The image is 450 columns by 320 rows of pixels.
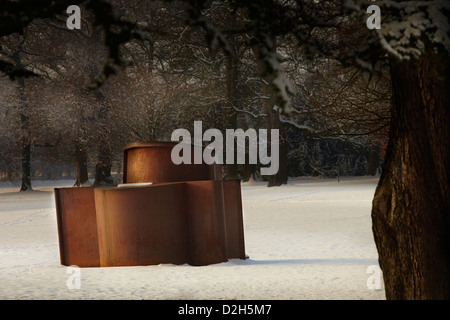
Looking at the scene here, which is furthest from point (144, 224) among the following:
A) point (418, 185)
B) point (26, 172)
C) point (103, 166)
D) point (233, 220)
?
point (26, 172)

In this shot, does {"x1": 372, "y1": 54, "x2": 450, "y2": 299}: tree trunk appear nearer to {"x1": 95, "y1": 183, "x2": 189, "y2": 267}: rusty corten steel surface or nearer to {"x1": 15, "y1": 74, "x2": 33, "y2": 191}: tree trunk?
{"x1": 95, "y1": 183, "x2": 189, "y2": 267}: rusty corten steel surface

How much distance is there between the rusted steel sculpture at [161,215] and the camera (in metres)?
8.45

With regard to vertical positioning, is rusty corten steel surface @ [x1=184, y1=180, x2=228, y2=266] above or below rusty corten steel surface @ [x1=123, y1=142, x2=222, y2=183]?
below

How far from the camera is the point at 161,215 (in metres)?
8.48

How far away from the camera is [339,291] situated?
6703mm

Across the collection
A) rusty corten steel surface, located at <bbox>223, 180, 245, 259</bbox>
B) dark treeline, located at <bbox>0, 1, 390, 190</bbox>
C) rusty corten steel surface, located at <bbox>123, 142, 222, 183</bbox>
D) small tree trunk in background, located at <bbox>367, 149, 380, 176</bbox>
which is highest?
dark treeline, located at <bbox>0, 1, 390, 190</bbox>

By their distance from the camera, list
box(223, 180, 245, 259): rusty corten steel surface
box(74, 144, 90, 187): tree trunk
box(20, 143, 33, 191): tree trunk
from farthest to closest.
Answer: box(20, 143, 33, 191): tree trunk < box(74, 144, 90, 187): tree trunk < box(223, 180, 245, 259): rusty corten steel surface

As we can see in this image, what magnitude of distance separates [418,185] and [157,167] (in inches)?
181

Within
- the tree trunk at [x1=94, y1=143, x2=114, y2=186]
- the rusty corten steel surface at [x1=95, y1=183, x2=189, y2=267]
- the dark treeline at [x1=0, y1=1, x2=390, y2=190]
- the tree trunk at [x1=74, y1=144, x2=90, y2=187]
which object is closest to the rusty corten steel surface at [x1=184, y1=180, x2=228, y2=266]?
the rusty corten steel surface at [x1=95, y1=183, x2=189, y2=267]

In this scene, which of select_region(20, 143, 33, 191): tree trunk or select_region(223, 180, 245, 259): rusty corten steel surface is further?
select_region(20, 143, 33, 191): tree trunk

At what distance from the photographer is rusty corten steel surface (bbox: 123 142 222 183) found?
8.92 m

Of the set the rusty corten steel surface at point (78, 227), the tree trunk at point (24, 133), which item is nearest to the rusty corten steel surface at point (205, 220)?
the rusty corten steel surface at point (78, 227)

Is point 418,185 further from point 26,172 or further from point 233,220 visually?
point 26,172

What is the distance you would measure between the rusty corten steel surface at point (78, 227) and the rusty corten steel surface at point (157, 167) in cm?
75
